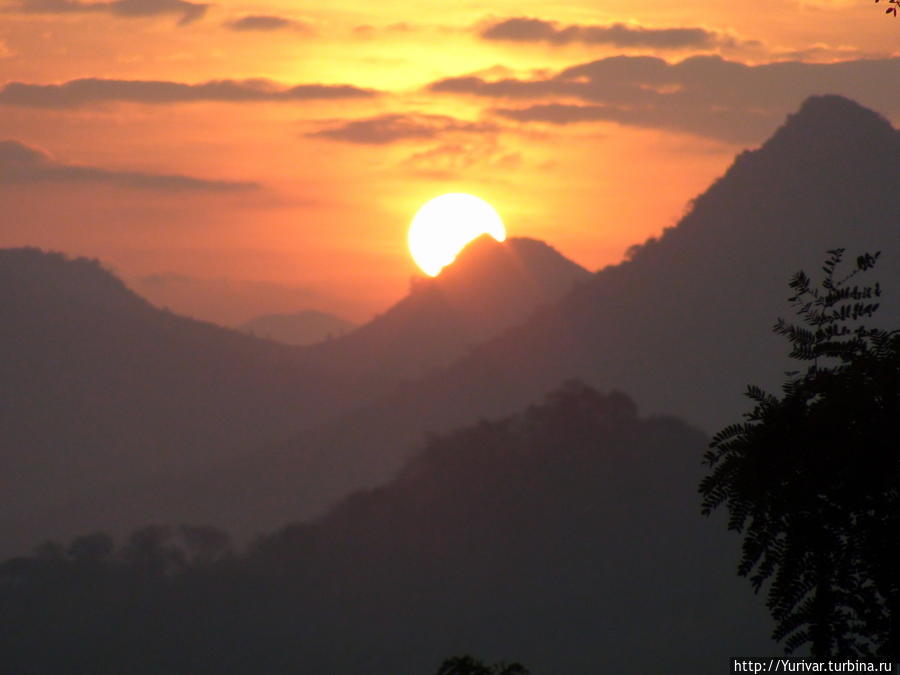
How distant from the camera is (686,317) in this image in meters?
142

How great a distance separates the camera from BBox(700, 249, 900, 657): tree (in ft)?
48.5

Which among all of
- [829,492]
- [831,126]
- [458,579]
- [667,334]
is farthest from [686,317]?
[829,492]

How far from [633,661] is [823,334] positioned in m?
63.7

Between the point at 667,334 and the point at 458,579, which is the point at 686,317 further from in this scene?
the point at 458,579

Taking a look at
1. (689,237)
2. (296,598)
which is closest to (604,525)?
Result: (296,598)

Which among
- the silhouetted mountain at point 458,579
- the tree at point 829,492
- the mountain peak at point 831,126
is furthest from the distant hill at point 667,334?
the tree at point 829,492

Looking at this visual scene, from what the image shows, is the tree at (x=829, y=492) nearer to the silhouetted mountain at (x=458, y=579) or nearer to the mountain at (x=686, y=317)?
the silhouetted mountain at (x=458, y=579)

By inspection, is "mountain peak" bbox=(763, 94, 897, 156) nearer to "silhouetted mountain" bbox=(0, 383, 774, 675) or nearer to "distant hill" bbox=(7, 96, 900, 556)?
"distant hill" bbox=(7, 96, 900, 556)

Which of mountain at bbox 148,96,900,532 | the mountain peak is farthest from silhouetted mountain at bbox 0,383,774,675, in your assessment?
the mountain peak

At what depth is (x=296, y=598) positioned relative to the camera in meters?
89.0

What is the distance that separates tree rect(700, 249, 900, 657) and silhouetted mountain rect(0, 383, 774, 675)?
6212 cm

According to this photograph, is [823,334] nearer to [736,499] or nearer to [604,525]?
[736,499]

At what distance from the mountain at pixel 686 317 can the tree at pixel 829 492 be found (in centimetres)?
11505

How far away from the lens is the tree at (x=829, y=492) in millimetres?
14773
